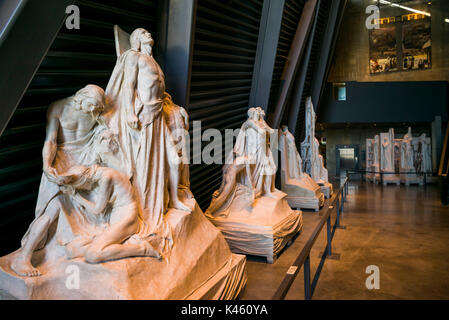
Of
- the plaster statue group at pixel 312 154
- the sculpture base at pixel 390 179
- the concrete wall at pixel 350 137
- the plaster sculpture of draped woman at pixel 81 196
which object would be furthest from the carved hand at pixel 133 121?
the concrete wall at pixel 350 137

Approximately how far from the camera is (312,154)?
9.22 m

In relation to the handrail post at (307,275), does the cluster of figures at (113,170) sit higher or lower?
higher

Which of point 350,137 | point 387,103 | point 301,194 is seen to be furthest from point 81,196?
point 350,137

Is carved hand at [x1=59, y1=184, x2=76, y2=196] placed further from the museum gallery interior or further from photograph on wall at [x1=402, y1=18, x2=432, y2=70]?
photograph on wall at [x1=402, y1=18, x2=432, y2=70]

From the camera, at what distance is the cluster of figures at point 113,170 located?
7.93ft

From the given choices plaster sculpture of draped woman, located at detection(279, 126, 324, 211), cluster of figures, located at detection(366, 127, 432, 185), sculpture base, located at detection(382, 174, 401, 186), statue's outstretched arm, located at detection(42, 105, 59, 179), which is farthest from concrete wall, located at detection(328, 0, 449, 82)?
statue's outstretched arm, located at detection(42, 105, 59, 179)

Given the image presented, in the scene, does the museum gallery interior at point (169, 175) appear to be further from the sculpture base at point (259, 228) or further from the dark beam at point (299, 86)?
the dark beam at point (299, 86)

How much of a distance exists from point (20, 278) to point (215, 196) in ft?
10.2

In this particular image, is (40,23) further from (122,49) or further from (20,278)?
(20,278)

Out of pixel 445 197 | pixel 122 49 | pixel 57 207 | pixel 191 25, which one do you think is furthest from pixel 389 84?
pixel 57 207

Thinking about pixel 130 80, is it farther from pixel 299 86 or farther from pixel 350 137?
pixel 350 137

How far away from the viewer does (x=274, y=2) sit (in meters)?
5.93

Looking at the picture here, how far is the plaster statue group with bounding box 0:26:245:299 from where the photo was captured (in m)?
2.25

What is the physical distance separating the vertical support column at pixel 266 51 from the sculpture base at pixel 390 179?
28.6 feet
